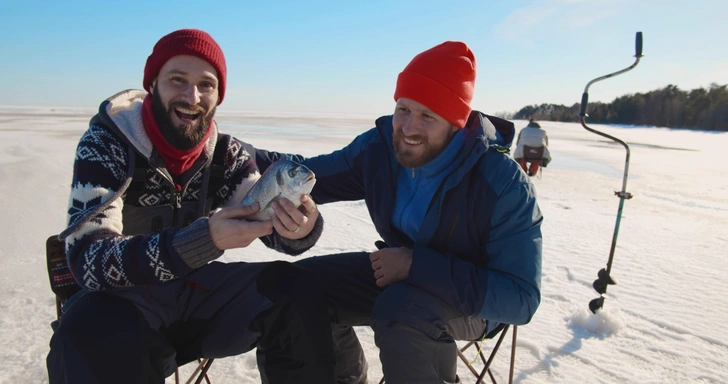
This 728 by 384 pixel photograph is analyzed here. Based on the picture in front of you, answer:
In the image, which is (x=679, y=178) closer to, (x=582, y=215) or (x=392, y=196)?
(x=582, y=215)

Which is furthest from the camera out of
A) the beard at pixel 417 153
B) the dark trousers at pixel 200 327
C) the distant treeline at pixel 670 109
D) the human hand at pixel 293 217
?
the distant treeline at pixel 670 109

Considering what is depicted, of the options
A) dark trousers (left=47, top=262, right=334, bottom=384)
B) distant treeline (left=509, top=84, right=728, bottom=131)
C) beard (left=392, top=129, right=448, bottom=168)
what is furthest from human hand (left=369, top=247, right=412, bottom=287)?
distant treeline (left=509, top=84, right=728, bottom=131)

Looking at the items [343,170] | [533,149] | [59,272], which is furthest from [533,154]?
[59,272]

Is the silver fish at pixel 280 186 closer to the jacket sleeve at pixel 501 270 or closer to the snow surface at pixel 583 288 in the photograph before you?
the jacket sleeve at pixel 501 270

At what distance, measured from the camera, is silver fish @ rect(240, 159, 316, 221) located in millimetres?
1836

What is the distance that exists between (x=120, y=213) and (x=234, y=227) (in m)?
0.60

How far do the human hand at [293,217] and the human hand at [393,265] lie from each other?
1.40 feet

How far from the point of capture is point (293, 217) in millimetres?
1945

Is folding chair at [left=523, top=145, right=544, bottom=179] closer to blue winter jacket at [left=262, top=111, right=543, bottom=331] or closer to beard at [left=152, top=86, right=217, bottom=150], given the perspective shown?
blue winter jacket at [left=262, top=111, right=543, bottom=331]

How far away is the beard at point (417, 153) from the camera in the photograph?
8.41 feet

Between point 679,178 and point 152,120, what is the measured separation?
14005mm

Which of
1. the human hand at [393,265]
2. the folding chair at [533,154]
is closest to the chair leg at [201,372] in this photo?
the human hand at [393,265]

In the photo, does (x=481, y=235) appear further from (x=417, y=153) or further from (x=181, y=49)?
(x=181, y=49)

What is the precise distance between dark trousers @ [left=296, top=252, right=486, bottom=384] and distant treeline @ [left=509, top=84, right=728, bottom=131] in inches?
1724
